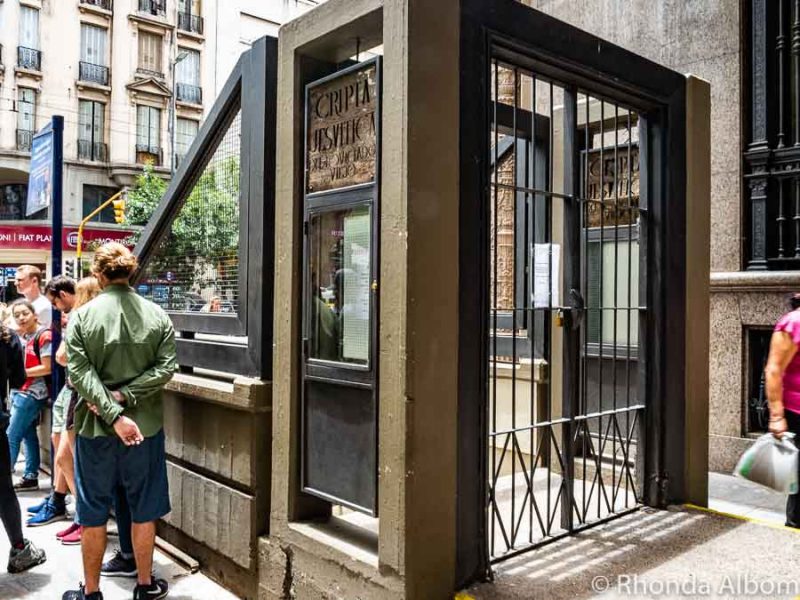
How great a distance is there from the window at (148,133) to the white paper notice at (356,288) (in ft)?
104

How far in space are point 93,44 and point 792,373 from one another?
111 feet

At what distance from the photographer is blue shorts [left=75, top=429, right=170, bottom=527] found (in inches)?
153

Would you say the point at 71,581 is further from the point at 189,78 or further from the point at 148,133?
the point at 189,78

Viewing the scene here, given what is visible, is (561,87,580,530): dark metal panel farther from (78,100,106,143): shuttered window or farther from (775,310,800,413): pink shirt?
(78,100,106,143): shuttered window

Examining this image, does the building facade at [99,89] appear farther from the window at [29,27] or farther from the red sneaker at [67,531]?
the red sneaker at [67,531]

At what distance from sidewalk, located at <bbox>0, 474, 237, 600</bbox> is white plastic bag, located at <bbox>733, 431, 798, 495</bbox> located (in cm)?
328

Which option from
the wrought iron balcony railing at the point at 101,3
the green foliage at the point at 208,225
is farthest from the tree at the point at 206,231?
the wrought iron balcony railing at the point at 101,3

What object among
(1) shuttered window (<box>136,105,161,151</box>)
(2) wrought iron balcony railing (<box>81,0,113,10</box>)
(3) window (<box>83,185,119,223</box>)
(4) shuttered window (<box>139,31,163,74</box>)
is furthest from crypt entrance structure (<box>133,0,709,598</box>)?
(4) shuttered window (<box>139,31,163,74</box>)

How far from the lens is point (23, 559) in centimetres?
462

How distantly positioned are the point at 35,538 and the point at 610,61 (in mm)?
5382

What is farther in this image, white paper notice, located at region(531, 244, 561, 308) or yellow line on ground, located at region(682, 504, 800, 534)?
yellow line on ground, located at region(682, 504, 800, 534)

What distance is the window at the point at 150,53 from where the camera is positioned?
3300cm

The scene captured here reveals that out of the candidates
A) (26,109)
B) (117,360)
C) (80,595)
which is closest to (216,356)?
(117,360)

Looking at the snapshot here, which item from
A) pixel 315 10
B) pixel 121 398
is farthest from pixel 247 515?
pixel 315 10
